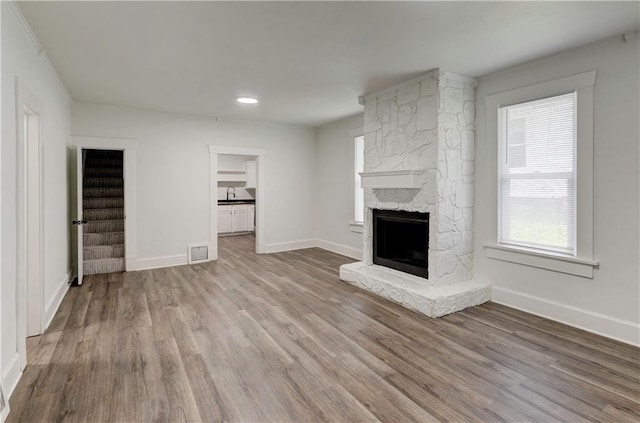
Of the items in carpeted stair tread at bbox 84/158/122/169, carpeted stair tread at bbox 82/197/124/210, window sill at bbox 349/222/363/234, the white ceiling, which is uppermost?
the white ceiling

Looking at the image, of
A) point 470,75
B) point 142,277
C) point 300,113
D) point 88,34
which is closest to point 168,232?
point 142,277

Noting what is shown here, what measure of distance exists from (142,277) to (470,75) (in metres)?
5.06

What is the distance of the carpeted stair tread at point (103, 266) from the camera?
512 cm

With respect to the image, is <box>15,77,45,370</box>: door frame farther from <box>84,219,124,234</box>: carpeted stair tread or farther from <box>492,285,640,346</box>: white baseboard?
<box>492,285,640,346</box>: white baseboard

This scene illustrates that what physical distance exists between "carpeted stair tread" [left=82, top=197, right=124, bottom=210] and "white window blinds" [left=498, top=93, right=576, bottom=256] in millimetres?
6149

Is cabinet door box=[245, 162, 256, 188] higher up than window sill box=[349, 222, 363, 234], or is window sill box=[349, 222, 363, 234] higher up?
cabinet door box=[245, 162, 256, 188]

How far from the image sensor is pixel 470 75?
3770 mm

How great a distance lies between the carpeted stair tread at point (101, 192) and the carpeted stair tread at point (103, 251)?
1113 millimetres

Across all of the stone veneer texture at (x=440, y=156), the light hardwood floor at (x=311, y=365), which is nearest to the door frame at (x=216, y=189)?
the light hardwood floor at (x=311, y=365)

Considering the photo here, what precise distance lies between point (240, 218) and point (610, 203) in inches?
323

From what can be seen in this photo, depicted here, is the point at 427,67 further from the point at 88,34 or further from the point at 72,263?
the point at 72,263

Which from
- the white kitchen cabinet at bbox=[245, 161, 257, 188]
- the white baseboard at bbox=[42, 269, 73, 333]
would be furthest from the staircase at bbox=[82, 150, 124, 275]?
the white kitchen cabinet at bbox=[245, 161, 257, 188]

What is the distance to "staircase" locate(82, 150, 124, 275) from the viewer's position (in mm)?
5309

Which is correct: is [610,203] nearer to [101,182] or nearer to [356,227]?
[356,227]
